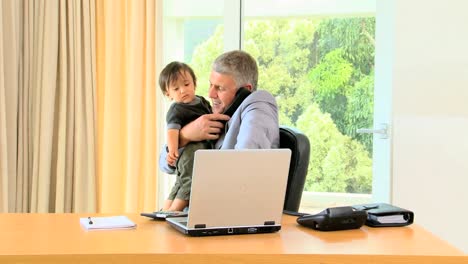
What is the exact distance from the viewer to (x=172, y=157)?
252cm

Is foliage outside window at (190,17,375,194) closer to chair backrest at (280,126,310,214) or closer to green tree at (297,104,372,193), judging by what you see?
green tree at (297,104,372,193)

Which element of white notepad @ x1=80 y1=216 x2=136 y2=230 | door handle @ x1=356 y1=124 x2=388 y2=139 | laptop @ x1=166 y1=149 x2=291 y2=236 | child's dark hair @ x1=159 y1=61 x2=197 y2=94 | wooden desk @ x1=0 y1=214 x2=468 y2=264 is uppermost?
child's dark hair @ x1=159 y1=61 x2=197 y2=94

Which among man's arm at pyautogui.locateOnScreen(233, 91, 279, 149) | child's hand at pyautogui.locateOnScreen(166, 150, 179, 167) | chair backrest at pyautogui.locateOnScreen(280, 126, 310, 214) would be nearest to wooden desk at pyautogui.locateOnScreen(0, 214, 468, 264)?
chair backrest at pyautogui.locateOnScreen(280, 126, 310, 214)

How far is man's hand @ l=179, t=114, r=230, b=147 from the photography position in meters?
2.38

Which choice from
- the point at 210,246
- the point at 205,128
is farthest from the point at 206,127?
the point at 210,246

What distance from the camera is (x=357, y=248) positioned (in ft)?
4.54

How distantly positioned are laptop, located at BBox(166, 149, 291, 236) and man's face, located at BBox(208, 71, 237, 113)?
36.7 inches

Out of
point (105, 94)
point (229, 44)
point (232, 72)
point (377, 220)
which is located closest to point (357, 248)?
point (377, 220)

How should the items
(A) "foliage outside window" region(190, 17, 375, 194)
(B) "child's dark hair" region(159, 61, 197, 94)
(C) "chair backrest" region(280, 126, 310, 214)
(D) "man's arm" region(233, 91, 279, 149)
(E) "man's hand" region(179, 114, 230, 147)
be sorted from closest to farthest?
(C) "chair backrest" region(280, 126, 310, 214) < (D) "man's arm" region(233, 91, 279, 149) < (E) "man's hand" region(179, 114, 230, 147) < (B) "child's dark hair" region(159, 61, 197, 94) < (A) "foliage outside window" region(190, 17, 375, 194)

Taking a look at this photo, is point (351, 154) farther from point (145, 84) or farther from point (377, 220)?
point (377, 220)

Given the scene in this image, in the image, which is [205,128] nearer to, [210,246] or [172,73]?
[172,73]

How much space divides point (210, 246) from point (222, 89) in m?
1.12

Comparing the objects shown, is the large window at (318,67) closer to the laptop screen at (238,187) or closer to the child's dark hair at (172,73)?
the child's dark hair at (172,73)

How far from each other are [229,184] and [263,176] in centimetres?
10
